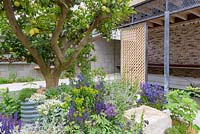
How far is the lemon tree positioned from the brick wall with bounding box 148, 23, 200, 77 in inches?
253

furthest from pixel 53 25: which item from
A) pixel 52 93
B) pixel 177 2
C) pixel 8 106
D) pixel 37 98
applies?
pixel 177 2

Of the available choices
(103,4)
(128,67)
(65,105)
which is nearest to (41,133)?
(65,105)

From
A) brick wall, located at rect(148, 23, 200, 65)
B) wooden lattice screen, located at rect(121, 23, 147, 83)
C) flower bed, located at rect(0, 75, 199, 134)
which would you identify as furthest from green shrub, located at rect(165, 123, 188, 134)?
brick wall, located at rect(148, 23, 200, 65)

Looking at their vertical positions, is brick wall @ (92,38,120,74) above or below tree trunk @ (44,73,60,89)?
above

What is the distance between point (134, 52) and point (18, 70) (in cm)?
590

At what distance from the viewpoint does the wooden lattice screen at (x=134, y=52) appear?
754 centimetres

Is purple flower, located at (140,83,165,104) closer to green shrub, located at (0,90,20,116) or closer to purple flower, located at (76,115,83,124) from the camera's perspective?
purple flower, located at (76,115,83,124)

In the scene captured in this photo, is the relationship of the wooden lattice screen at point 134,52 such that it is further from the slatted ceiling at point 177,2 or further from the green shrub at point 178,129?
the green shrub at point 178,129

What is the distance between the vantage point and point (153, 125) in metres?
3.07

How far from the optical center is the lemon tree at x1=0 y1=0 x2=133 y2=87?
3.32 metres

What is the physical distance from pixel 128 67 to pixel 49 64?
15.4 ft

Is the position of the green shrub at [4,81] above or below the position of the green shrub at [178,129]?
above

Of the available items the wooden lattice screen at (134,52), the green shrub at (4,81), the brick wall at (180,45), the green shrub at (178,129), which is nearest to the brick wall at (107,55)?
the brick wall at (180,45)

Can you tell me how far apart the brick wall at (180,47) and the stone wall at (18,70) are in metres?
6.42
